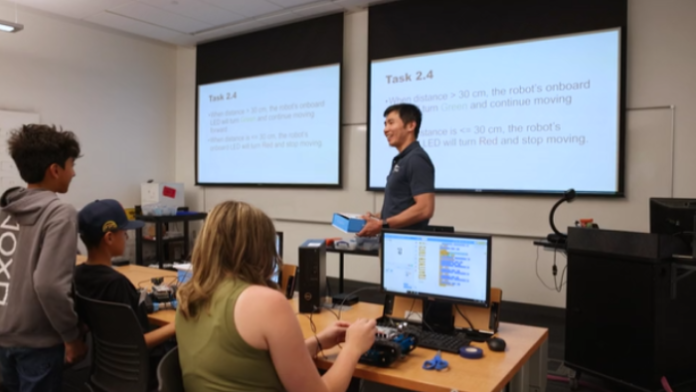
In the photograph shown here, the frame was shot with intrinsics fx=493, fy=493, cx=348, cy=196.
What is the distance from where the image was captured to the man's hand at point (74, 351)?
5.85 ft

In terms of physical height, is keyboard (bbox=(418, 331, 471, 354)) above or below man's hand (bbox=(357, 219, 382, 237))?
below

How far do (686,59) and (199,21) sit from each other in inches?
187

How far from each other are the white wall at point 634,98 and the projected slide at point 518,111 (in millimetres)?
191

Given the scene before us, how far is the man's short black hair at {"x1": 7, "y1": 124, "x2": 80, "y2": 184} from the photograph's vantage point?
190 centimetres

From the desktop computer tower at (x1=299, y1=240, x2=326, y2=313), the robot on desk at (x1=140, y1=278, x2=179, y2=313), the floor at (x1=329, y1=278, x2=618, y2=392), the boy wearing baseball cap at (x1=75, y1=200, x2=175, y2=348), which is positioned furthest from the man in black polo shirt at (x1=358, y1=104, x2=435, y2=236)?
the floor at (x1=329, y1=278, x2=618, y2=392)

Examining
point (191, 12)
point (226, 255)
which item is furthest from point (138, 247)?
point (226, 255)

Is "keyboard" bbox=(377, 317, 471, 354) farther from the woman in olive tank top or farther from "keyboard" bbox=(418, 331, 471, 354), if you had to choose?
the woman in olive tank top

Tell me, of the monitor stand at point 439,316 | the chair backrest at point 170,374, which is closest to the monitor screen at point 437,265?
the monitor stand at point 439,316

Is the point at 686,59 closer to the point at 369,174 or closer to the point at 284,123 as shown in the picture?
the point at 369,174

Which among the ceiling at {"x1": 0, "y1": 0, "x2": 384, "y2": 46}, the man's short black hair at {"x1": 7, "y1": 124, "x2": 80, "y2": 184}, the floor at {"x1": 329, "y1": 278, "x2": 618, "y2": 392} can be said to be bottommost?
the floor at {"x1": 329, "y1": 278, "x2": 618, "y2": 392}

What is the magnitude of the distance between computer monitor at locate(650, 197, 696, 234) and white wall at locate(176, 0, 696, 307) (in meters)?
1.22

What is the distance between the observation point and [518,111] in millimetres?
4258

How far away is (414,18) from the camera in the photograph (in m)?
4.79

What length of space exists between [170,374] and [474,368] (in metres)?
0.92
